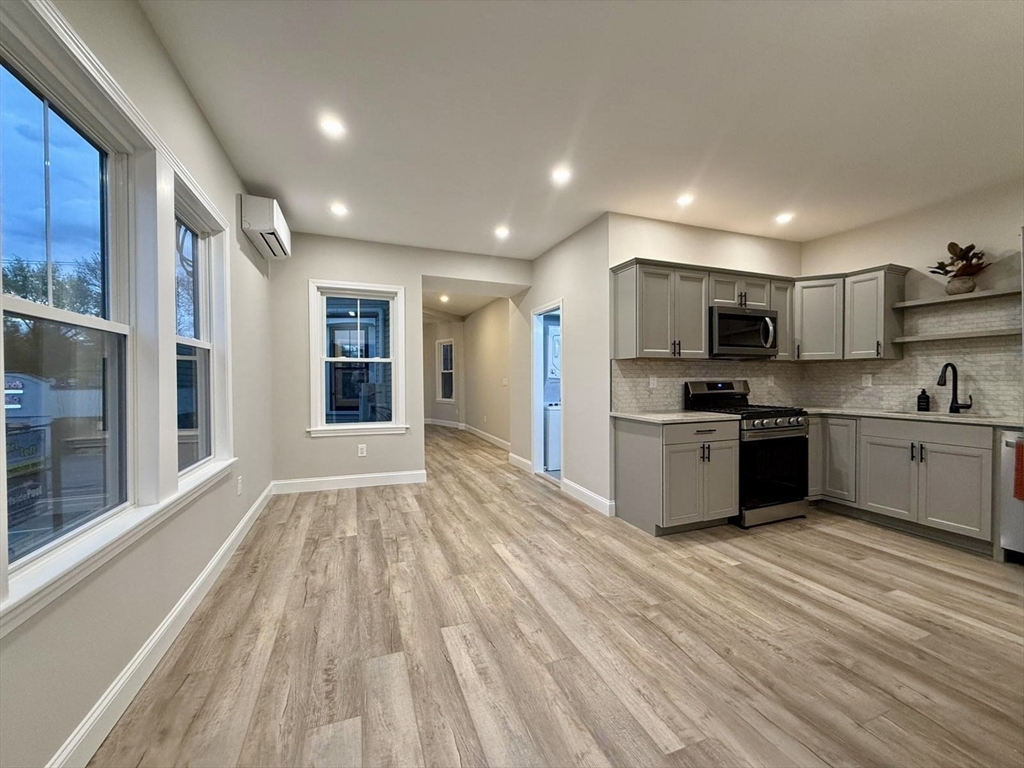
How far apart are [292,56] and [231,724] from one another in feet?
9.17

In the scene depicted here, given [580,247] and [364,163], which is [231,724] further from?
[580,247]

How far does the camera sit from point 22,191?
1.23 m

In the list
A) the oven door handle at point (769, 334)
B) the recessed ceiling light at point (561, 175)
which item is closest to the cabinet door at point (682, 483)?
the oven door handle at point (769, 334)

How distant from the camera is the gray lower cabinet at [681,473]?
3133 mm

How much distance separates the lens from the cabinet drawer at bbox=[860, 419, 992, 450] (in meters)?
2.85

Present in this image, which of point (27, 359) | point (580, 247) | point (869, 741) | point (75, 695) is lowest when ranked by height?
point (869, 741)

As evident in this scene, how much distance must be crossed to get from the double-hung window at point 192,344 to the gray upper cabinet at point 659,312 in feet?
10.1

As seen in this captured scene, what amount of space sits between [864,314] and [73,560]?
5.37 meters

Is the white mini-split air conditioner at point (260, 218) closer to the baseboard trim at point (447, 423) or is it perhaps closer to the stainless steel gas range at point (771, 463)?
the stainless steel gas range at point (771, 463)

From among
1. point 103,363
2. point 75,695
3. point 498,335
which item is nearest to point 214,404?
point 103,363

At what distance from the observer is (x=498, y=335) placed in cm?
736

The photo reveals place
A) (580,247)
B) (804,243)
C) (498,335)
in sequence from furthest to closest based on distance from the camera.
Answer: (498,335) → (804,243) → (580,247)

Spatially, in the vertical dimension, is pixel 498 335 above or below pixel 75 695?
above

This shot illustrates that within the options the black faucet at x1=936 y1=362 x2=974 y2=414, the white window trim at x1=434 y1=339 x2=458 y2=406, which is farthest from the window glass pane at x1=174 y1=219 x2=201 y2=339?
the white window trim at x1=434 y1=339 x2=458 y2=406
